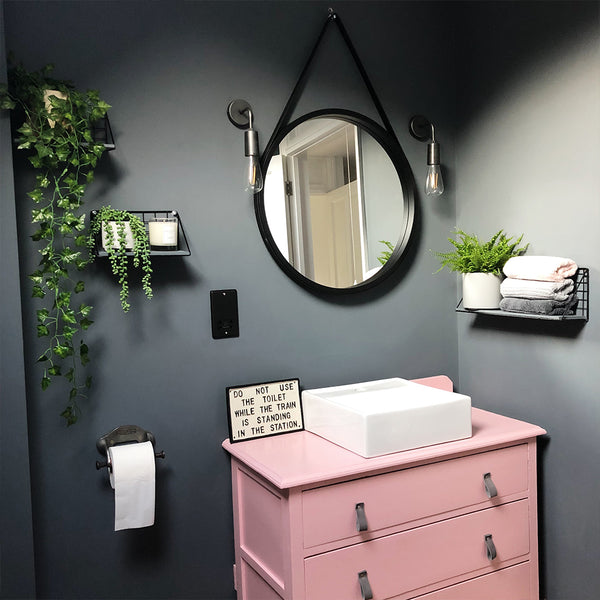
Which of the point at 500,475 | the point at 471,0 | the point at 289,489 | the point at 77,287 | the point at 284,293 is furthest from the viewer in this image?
the point at 471,0

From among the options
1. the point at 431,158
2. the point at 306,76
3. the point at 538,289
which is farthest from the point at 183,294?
the point at 538,289

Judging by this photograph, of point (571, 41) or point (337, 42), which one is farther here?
point (337, 42)

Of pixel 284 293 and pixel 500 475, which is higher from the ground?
pixel 284 293

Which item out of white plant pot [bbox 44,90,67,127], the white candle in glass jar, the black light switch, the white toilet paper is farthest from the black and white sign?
white plant pot [bbox 44,90,67,127]

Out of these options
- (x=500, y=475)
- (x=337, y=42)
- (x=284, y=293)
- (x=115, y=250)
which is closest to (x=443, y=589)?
(x=500, y=475)

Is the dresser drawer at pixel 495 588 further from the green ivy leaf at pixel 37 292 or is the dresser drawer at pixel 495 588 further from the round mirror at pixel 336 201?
the green ivy leaf at pixel 37 292

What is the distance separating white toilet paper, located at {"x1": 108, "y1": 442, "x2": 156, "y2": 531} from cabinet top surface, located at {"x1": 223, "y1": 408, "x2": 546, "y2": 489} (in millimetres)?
289

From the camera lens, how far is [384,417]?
1.70 metres

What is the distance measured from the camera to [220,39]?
1982mm

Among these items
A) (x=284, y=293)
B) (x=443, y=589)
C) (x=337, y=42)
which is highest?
(x=337, y=42)

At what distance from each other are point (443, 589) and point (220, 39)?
6.22 ft

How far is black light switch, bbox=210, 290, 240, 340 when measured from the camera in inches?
77.8

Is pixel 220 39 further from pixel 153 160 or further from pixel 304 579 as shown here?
pixel 304 579

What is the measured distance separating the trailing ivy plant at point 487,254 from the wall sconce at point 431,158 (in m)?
0.19
